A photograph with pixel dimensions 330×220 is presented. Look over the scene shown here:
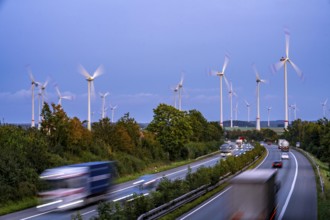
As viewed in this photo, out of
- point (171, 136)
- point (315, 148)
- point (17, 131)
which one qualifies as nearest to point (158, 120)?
point (171, 136)

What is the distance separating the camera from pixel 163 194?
2886cm

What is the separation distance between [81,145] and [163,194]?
102ft

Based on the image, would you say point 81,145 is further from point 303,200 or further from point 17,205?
point 303,200

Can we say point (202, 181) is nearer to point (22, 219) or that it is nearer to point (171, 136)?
point (22, 219)

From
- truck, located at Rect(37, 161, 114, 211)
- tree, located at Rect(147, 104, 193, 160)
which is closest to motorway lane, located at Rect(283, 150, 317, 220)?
truck, located at Rect(37, 161, 114, 211)

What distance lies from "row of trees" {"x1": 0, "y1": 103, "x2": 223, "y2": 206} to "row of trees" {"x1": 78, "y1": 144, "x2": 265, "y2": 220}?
40.9ft

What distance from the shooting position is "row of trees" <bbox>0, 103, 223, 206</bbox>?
1599 inches

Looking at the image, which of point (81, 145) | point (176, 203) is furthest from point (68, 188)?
point (81, 145)

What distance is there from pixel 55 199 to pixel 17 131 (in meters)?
20.8

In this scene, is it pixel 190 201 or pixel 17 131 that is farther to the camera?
pixel 17 131

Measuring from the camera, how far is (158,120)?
93250 millimetres

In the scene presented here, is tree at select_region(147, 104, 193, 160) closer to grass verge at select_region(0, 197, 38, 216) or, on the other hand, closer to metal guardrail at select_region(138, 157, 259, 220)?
metal guardrail at select_region(138, 157, 259, 220)

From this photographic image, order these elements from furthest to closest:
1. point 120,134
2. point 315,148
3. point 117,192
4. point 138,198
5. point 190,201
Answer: point 315,148 < point 120,134 < point 117,192 < point 190,201 < point 138,198

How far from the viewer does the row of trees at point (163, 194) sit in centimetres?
2027
